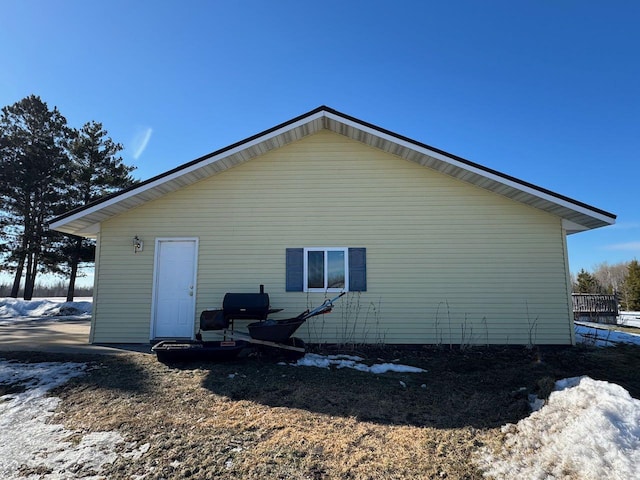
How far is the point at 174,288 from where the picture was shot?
27.9 ft

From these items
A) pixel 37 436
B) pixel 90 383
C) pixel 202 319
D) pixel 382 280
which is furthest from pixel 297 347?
pixel 37 436

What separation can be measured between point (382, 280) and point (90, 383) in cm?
562

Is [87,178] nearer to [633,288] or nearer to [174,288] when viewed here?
[174,288]

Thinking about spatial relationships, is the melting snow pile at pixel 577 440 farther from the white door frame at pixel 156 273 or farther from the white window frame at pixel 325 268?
the white door frame at pixel 156 273

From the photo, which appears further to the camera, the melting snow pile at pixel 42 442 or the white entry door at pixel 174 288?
the white entry door at pixel 174 288

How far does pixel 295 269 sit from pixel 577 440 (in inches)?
237

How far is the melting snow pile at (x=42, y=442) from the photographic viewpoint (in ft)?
10.5

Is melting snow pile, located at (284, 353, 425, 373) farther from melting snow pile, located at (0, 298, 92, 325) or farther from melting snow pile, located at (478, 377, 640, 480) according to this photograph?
melting snow pile, located at (0, 298, 92, 325)

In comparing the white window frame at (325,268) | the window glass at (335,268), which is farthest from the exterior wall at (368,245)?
the window glass at (335,268)

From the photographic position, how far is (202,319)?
284 inches

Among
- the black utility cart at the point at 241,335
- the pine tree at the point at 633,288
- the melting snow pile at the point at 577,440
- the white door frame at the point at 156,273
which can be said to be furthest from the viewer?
the pine tree at the point at 633,288

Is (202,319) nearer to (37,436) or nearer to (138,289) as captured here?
(138,289)

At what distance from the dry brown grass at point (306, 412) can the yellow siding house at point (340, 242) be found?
1.42m

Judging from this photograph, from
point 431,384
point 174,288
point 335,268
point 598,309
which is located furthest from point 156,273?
point 598,309
